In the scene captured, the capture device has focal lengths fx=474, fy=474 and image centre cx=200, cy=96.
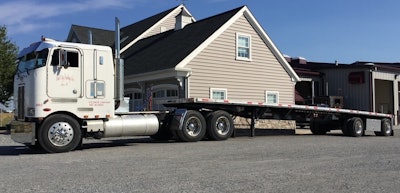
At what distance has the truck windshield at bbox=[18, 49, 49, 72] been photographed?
42.4 ft

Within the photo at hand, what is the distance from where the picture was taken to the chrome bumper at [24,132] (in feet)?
40.9

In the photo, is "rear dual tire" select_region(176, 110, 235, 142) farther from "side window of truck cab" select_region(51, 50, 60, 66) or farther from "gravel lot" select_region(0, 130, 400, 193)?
"side window of truck cab" select_region(51, 50, 60, 66)

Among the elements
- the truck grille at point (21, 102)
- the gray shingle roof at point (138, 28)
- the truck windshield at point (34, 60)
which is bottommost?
the truck grille at point (21, 102)

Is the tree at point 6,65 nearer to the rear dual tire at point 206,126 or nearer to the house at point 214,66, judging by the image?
the house at point 214,66

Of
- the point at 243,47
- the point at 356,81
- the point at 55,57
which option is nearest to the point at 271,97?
the point at 243,47

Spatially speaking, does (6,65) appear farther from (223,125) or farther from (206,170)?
(206,170)

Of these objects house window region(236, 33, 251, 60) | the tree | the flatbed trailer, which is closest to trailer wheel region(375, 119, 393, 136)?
the flatbed trailer

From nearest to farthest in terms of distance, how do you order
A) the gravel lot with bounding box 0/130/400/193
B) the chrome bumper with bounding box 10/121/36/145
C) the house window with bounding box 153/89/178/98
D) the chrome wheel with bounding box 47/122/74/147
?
the gravel lot with bounding box 0/130/400/193, the chrome bumper with bounding box 10/121/36/145, the chrome wheel with bounding box 47/122/74/147, the house window with bounding box 153/89/178/98

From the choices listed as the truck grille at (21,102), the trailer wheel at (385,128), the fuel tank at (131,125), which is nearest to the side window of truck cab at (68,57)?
the truck grille at (21,102)

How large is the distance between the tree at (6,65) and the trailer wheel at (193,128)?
21.4 metres

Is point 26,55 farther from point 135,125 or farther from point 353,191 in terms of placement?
point 353,191

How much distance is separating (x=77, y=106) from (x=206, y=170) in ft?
18.7

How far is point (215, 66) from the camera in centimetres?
2308

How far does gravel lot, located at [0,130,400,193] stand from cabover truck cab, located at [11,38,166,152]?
2.06ft
